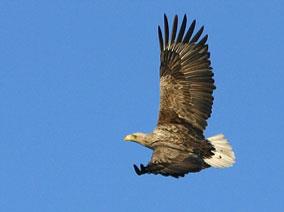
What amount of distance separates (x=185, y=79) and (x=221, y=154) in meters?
1.76

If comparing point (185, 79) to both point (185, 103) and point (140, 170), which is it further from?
point (140, 170)

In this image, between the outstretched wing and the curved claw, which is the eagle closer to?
the outstretched wing

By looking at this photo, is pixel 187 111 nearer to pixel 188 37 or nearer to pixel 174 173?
pixel 188 37

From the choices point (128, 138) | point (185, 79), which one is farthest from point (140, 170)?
point (185, 79)

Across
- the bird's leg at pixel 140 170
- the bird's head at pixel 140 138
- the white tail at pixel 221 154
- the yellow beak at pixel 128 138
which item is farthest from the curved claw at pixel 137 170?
the yellow beak at pixel 128 138

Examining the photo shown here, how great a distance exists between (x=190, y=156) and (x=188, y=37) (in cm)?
317

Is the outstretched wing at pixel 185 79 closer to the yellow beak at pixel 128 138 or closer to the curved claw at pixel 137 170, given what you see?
the yellow beak at pixel 128 138

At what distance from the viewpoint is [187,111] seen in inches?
674

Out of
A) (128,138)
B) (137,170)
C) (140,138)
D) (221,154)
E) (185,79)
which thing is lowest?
(137,170)

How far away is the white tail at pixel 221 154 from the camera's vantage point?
16.7 metres

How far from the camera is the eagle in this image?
16.6 meters

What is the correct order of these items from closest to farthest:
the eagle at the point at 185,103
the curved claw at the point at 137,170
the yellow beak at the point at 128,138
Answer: the curved claw at the point at 137,170
the eagle at the point at 185,103
the yellow beak at the point at 128,138

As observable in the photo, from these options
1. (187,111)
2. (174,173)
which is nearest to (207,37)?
(187,111)

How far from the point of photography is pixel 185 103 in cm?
1717
